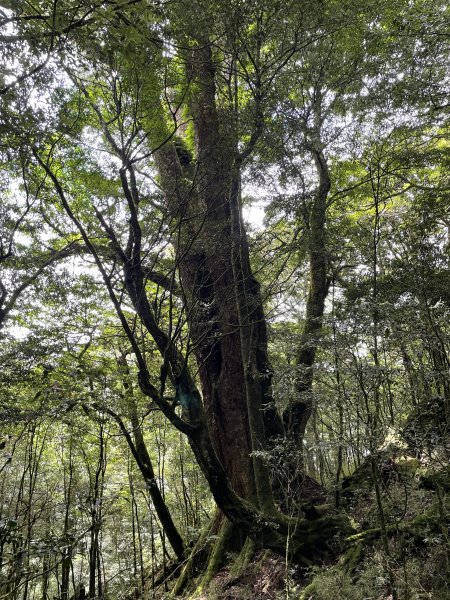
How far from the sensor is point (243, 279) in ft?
18.1

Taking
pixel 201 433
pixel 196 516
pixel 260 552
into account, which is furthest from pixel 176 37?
pixel 196 516

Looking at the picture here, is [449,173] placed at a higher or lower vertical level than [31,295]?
higher

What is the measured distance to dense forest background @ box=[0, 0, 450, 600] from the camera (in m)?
3.76

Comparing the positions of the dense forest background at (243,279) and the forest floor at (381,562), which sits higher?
the dense forest background at (243,279)

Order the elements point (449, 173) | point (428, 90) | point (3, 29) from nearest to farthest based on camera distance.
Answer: point (3, 29) < point (428, 90) < point (449, 173)

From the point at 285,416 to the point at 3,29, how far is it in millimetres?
6618

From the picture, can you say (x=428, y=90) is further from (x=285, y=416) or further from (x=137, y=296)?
(x=285, y=416)

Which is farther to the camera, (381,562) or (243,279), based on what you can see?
(243,279)

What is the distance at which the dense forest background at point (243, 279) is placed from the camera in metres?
3.76

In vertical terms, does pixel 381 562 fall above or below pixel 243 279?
below

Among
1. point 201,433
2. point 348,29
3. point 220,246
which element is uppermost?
point 348,29

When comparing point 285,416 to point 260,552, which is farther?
point 285,416

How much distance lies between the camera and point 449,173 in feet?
26.2

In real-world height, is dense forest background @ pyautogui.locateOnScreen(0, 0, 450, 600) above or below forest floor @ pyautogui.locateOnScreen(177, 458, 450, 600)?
above
